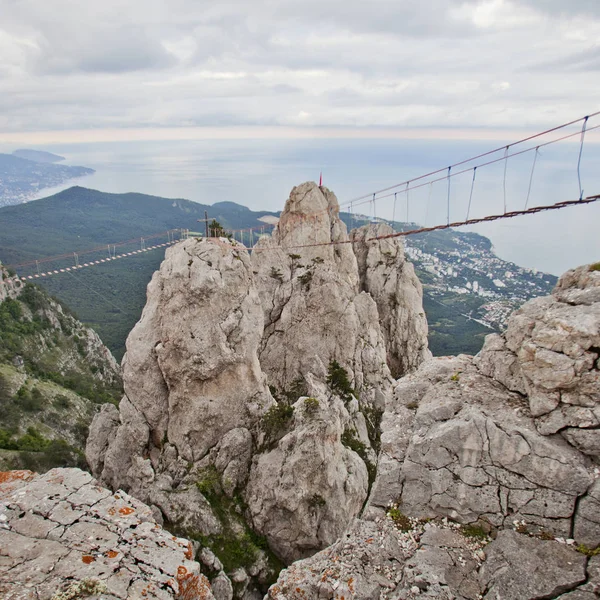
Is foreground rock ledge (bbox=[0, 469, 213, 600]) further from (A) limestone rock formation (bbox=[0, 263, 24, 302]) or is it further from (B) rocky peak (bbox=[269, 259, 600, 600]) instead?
(A) limestone rock formation (bbox=[0, 263, 24, 302])

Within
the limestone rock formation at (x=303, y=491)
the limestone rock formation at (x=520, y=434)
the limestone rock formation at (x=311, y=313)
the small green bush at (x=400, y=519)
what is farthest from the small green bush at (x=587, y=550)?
the limestone rock formation at (x=311, y=313)

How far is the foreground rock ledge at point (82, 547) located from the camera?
11.2 metres

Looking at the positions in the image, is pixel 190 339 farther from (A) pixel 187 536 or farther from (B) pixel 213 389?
(A) pixel 187 536

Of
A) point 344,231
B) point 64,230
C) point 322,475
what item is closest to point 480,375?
point 322,475

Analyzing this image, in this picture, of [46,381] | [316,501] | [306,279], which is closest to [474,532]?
[316,501]

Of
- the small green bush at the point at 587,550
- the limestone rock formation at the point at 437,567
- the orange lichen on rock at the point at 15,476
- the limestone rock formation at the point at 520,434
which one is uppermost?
the limestone rock formation at the point at 520,434

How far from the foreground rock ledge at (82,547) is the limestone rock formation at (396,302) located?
112 ft

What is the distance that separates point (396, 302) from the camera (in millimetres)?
46000

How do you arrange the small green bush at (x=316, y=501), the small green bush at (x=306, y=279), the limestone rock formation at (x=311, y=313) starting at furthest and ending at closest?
the small green bush at (x=306, y=279)
the limestone rock formation at (x=311, y=313)
the small green bush at (x=316, y=501)

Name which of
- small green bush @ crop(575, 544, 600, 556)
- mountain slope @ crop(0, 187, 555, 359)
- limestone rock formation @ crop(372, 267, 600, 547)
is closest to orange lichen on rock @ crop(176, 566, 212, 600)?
limestone rock formation @ crop(372, 267, 600, 547)

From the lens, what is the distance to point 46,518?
13.3 meters

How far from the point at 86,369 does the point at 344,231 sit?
193 feet

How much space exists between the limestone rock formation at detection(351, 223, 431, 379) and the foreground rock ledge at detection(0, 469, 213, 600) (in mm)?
34251

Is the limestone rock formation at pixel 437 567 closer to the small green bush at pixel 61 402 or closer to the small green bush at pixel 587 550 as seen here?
the small green bush at pixel 587 550
